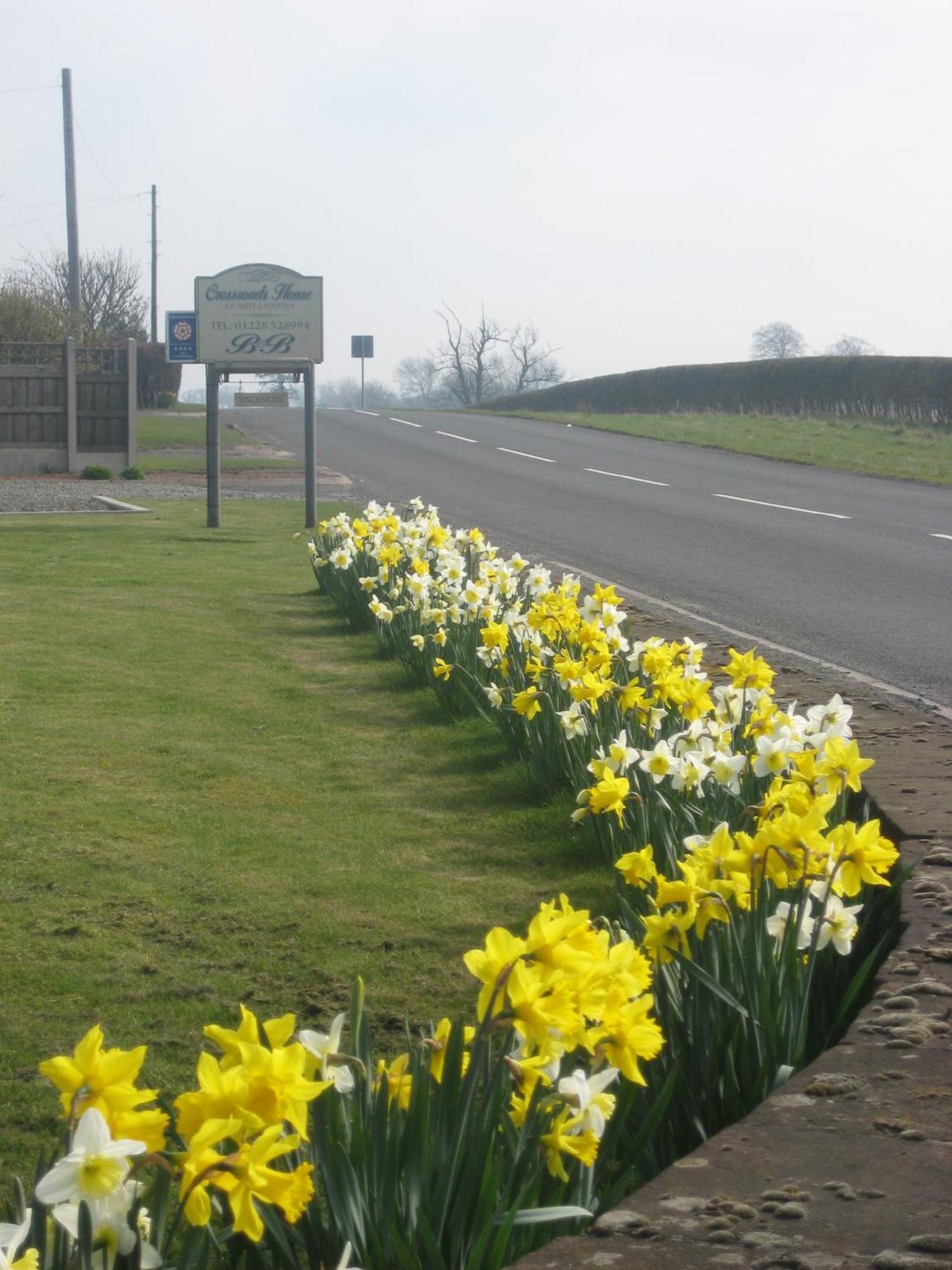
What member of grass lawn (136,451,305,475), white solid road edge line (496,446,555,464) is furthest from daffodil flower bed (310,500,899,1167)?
white solid road edge line (496,446,555,464)

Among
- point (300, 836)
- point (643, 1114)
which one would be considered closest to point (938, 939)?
point (643, 1114)

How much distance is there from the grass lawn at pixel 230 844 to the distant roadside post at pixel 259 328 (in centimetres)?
765

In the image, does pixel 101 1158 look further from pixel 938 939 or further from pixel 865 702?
pixel 865 702

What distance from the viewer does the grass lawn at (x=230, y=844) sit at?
3.52 metres

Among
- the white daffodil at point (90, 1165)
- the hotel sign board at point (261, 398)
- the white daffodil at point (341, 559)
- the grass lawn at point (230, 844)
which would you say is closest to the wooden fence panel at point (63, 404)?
the hotel sign board at point (261, 398)

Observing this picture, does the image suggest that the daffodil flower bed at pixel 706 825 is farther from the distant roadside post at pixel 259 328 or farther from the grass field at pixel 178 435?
the grass field at pixel 178 435

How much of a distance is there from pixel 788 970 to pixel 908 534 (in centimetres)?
1271

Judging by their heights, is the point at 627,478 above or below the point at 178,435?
below

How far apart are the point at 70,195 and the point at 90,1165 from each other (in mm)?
39394

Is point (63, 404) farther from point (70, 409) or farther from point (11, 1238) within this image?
point (11, 1238)

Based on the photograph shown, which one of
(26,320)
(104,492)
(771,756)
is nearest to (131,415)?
(104,492)

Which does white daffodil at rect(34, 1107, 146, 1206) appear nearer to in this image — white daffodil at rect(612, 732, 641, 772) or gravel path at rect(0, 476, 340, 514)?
white daffodil at rect(612, 732, 641, 772)

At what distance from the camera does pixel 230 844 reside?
477 cm

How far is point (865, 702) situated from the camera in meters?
5.96
